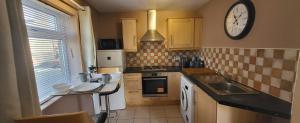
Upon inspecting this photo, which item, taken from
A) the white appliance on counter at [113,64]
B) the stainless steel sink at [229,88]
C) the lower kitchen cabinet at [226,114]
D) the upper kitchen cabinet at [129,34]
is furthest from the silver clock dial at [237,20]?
the white appliance on counter at [113,64]

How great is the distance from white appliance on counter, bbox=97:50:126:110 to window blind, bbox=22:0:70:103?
2.74ft

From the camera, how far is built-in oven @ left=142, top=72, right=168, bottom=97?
2.91m

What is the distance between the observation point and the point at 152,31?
304cm

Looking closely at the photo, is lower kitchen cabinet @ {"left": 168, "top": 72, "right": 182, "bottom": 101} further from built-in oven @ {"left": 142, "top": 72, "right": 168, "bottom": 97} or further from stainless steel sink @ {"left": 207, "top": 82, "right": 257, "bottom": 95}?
stainless steel sink @ {"left": 207, "top": 82, "right": 257, "bottom": 95}

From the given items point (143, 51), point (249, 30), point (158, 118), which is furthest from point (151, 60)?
point (249, 30)

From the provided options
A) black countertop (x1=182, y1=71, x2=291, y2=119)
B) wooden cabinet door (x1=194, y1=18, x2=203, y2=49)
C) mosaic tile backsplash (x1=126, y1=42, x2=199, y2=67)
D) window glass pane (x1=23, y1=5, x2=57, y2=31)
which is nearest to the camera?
black countertop (x1=182, y1=71, x2=291, y2=119)

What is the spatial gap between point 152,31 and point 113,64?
3.40ft

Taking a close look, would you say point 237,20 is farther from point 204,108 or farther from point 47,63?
point 47,63

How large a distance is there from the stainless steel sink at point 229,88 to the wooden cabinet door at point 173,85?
3.62ft

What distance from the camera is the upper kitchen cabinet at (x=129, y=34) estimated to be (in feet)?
9.83

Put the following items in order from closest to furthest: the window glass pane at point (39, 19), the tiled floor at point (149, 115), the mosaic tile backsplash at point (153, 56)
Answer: the window glass pane at point (39, 19)
the tiled floor at point (149, 115)
the mosaic tile backsplash at point (153, 56)

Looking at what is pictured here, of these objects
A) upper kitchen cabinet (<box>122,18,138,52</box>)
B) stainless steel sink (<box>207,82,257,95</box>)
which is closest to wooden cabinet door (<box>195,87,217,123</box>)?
stainless steel sink (<box>207,82,257,95</box>)

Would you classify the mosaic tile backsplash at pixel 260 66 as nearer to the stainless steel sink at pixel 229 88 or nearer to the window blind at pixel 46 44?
the stainless steel sink at pixel 229 88

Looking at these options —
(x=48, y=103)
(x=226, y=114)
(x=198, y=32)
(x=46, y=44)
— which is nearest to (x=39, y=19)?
(x=46, y=44)
